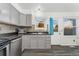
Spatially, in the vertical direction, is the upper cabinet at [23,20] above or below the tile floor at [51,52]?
above

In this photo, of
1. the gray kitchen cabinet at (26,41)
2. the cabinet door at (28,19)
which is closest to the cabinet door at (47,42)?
the gray kitchen cabinet at (26,41)

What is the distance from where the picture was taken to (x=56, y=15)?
8.66 metres

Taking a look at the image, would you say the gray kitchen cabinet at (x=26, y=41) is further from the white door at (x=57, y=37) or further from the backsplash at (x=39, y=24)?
the white door at (x=57, y=37)

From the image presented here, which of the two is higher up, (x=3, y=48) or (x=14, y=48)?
(x=3, y=48)

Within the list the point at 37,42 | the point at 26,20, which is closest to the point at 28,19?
the point at 26,20

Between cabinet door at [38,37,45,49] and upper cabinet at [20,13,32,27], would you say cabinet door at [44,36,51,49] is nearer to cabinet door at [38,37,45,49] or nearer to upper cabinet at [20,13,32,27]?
cabinet door at [38,37,45,49]

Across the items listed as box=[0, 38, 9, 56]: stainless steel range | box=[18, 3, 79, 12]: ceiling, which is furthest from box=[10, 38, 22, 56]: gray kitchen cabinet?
box=[18, 3, 79, 12]: ceiling

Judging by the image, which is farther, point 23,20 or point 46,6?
point 23,20

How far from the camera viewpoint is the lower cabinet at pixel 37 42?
664 centimetres

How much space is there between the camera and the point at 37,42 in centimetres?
668

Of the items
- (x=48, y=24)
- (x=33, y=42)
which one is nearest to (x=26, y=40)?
(x=33, y=42)

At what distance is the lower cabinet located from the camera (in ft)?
21.8

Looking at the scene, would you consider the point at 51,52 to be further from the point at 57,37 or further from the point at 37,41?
the point at 57,37

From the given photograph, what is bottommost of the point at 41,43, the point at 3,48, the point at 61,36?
the point at 41,43
